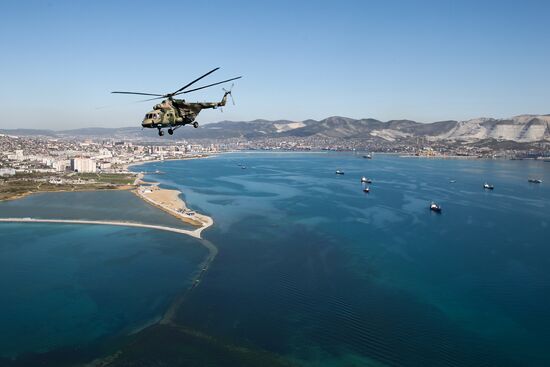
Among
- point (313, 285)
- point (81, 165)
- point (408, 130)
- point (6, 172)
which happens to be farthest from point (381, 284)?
point (408, 130)

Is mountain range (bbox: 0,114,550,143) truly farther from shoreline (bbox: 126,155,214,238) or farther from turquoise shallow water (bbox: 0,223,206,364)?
turquoise shallow water (bbox: 0,223,206,364)

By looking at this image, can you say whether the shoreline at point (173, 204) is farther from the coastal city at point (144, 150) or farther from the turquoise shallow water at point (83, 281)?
the coastal city at point (144, 150)

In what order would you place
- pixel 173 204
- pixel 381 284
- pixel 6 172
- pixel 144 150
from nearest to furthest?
pixel 381 284
pixel 173 204
pixel 6 172
pixel 144 150

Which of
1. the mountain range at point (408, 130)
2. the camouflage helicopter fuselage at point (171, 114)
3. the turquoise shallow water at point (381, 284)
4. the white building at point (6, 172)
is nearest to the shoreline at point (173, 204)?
the turquoise shallow water at point (381, 284)

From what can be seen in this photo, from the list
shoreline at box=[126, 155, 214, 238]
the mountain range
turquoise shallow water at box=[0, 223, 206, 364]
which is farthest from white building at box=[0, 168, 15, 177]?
the mountain range

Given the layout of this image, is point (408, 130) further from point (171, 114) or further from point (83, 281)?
point (171, 114)

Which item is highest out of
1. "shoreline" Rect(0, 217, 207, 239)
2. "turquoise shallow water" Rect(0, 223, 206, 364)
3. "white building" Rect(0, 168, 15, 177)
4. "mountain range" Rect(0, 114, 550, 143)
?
"mountain range" Rect(0, 114, 550, 143)
